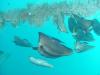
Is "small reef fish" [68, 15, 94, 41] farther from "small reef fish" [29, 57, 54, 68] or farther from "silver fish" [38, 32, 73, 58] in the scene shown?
"small reef fish" [29, 57, 54, 68]

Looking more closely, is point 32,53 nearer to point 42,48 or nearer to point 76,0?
point 42,48

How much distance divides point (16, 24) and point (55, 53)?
27 cm

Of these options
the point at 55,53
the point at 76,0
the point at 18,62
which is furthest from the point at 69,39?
the point at 18,62

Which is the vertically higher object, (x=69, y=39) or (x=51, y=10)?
(x=51, y=10)

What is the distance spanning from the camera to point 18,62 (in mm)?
1168

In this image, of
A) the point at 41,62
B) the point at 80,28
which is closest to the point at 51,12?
the point at 80,28

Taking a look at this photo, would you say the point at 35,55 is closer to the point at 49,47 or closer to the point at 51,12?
the point at 49,47

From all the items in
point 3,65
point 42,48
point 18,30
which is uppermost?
point 18,30

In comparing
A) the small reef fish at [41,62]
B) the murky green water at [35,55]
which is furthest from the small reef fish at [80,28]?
the small reef fish at [41,62]

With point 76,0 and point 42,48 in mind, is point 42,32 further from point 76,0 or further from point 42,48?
point 76,0

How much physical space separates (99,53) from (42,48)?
315mm

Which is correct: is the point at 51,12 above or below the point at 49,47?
above

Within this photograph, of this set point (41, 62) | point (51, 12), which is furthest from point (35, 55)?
point (51, 12)

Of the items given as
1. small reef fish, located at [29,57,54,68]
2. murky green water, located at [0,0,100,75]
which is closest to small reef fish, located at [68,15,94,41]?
murky green water, located at [0,0,100,75]
